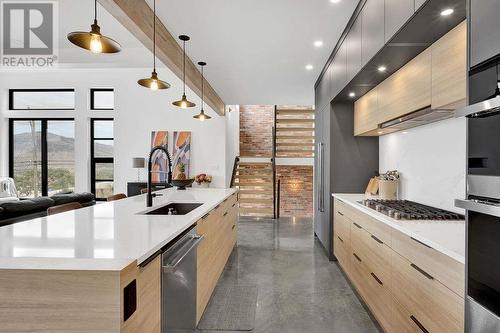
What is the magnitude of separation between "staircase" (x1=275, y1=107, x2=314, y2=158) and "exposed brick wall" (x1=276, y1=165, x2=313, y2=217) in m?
0.54

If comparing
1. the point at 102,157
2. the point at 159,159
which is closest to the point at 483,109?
the point at 159,159

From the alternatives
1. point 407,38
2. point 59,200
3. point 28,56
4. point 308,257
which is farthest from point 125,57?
point 407,38

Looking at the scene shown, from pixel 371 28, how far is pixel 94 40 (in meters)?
2.13

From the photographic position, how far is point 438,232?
1731 mm

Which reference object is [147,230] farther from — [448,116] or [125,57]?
[125,57]

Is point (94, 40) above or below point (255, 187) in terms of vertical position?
above

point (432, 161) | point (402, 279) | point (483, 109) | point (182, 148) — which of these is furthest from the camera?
point (182, 148)

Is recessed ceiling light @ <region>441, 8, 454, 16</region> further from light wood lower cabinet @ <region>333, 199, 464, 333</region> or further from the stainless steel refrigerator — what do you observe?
the stainless steel refrigerator

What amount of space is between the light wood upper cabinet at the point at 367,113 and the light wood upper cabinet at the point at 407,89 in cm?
18

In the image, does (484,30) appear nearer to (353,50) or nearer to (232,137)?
(353,50)

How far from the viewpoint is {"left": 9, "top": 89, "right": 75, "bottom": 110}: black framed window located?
8.37 m

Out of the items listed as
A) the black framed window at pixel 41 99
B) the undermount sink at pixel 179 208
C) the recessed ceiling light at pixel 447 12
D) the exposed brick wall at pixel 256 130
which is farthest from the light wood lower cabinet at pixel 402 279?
the black framed window at pixel 41 99

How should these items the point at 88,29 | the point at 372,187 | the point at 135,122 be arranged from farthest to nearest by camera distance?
the point at 135,122 < the point at 88,29 < the point at 372,187

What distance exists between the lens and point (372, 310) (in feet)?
8.02
